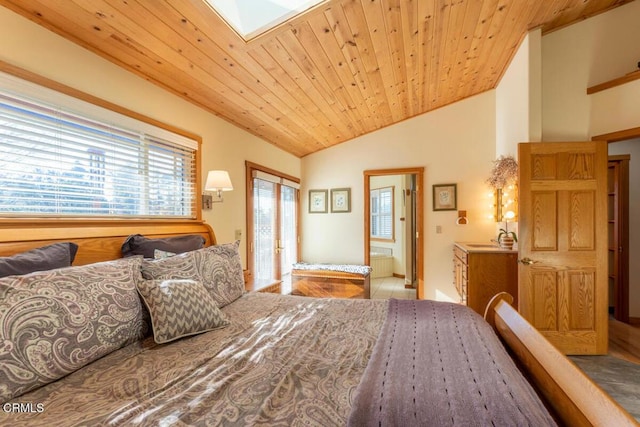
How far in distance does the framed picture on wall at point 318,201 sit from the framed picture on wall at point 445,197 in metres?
1.73

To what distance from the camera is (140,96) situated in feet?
6.85

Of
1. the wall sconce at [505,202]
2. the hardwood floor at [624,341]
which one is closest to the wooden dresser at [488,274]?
the wall sconce at [505,202]

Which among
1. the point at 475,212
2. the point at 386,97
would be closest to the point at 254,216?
the point at 386,97

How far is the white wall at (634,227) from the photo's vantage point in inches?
134

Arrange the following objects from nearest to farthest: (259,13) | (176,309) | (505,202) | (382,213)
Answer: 1. (176,309)
2. (259,13)
3. (505,202)
4. (382,213)

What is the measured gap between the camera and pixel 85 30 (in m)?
1.63

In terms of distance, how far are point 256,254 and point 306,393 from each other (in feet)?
9.25

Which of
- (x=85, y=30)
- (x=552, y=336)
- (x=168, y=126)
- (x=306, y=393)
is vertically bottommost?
(x=552, y=336)

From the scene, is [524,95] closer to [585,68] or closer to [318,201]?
[585,68]

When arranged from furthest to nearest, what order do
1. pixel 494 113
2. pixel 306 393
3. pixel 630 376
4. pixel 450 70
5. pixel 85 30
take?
pixel 494 113
pixel 450 70
pixel 630 376
pixel 85 30
pixel 306 393

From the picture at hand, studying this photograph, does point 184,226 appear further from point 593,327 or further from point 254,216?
point 593,327

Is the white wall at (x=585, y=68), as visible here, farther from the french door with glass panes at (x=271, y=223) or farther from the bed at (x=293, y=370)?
the french door with glass panes at (x=271, y=223)

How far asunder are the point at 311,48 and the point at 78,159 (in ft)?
5.71

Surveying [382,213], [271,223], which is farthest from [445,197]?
[271,223]
